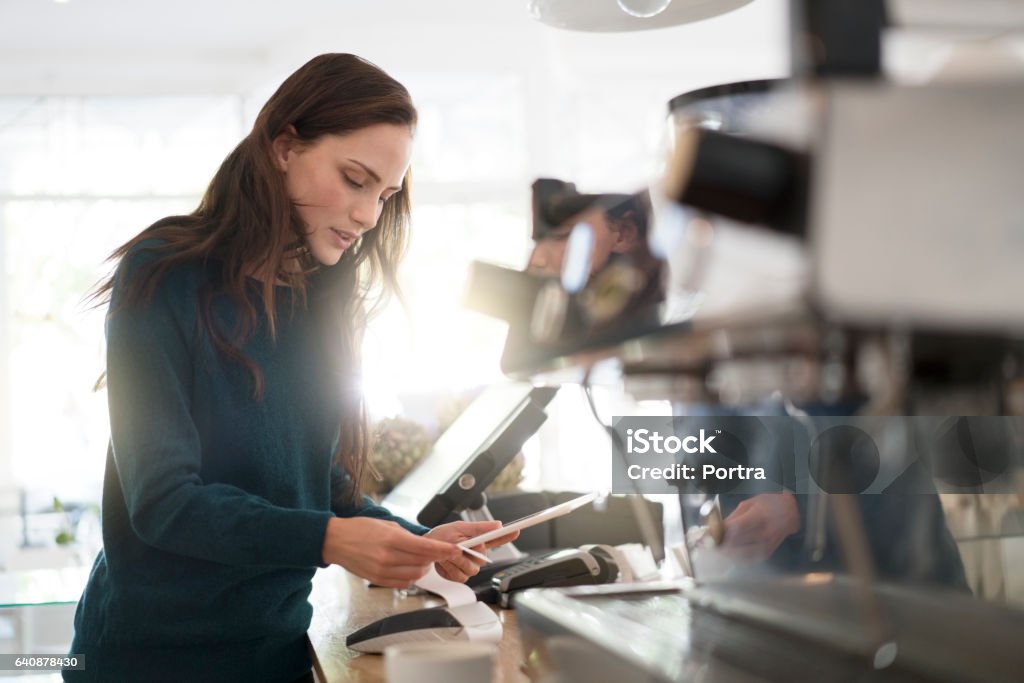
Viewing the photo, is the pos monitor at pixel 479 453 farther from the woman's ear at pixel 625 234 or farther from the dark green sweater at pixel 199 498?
the woman's ear at pixel 625 234

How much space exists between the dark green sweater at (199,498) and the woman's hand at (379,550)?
1.0 inches

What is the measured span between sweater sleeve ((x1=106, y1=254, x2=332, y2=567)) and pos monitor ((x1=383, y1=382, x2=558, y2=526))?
1.48 ft

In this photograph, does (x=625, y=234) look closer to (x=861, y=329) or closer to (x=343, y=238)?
(x=861, y=329)

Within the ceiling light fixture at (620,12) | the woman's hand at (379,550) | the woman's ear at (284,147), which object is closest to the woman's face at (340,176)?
the woman's ear at (284,147)

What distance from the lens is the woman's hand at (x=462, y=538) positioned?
1.29 meters

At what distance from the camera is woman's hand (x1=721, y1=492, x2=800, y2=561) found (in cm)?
90

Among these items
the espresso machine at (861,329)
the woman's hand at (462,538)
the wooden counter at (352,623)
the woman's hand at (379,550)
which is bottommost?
the wooden counter at (352,623)

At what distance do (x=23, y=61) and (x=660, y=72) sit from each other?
3433 mm

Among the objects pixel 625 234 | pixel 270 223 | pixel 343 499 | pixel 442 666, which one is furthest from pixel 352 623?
pixel 625 234

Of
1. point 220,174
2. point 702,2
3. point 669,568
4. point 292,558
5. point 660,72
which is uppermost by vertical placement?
point 660,72

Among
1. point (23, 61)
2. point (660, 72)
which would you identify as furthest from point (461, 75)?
point (23, 61)

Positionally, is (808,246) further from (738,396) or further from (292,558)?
(292,558)

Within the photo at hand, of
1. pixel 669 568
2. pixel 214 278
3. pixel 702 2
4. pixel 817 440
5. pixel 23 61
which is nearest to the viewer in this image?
pixel 817 440

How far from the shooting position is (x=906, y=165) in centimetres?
52
